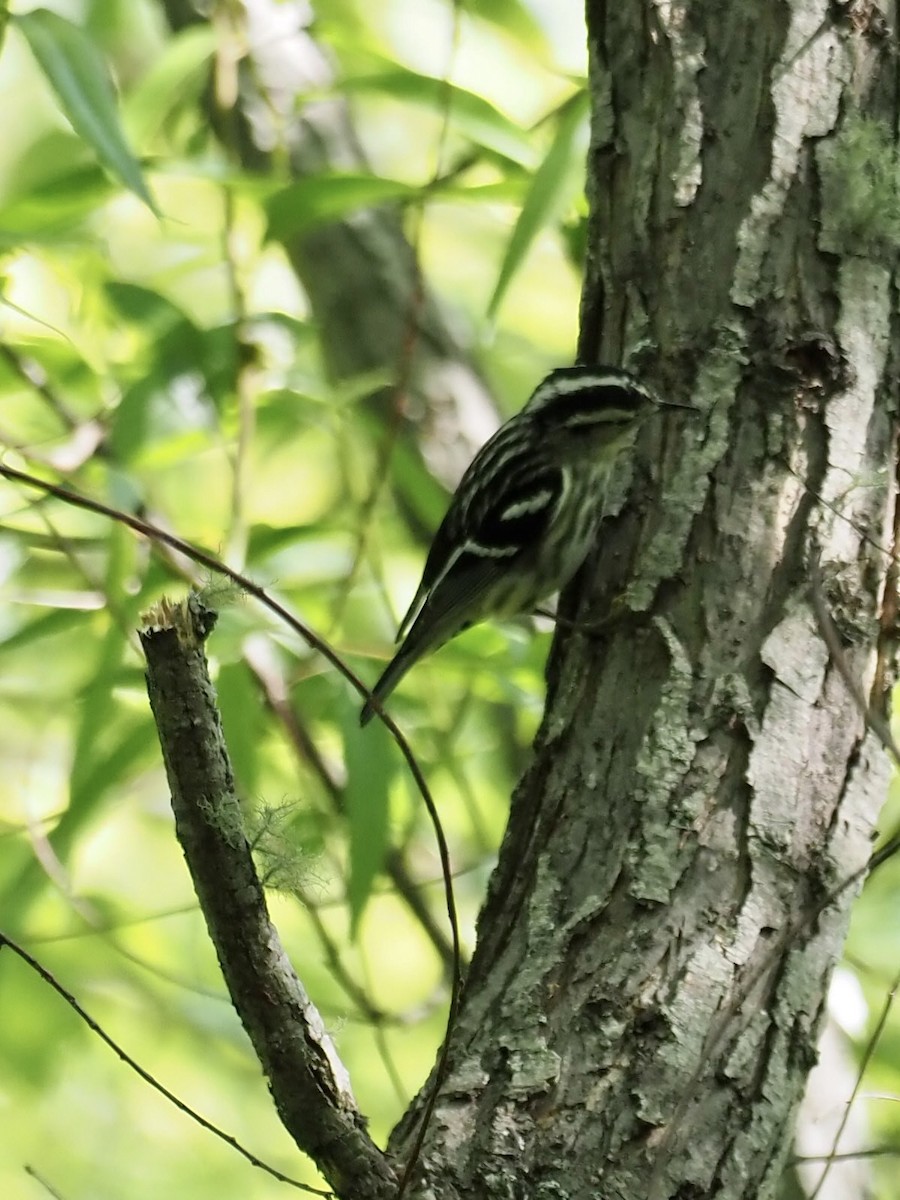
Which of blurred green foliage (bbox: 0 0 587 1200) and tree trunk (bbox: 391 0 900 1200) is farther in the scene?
blurred green foliage (bbox: 0 0 587 1200)

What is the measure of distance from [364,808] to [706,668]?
695 mm

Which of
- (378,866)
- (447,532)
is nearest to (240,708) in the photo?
(378,866)

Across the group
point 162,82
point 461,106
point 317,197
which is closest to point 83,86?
point 317,197

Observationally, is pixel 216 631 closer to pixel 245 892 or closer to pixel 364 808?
pixel 364 808

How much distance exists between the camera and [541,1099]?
194cm

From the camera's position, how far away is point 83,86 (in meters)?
2.40

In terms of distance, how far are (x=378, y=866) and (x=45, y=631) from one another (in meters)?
0.97

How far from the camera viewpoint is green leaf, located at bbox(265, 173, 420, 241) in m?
2.83

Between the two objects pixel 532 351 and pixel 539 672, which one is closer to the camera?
pixel 539 672

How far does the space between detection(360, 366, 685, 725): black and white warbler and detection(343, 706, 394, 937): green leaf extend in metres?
0.28

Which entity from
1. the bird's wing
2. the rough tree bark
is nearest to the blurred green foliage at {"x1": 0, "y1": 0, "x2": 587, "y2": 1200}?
the bird's wing

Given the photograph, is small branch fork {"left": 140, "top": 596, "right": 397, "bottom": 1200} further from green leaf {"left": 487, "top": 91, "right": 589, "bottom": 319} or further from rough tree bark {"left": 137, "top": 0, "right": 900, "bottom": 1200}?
green leaf {"left": 487, "top": 91, "right": 589, "bottom": 319}

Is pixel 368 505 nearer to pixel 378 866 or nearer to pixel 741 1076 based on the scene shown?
pixel 378 866

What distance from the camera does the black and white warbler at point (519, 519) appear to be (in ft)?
9.61
